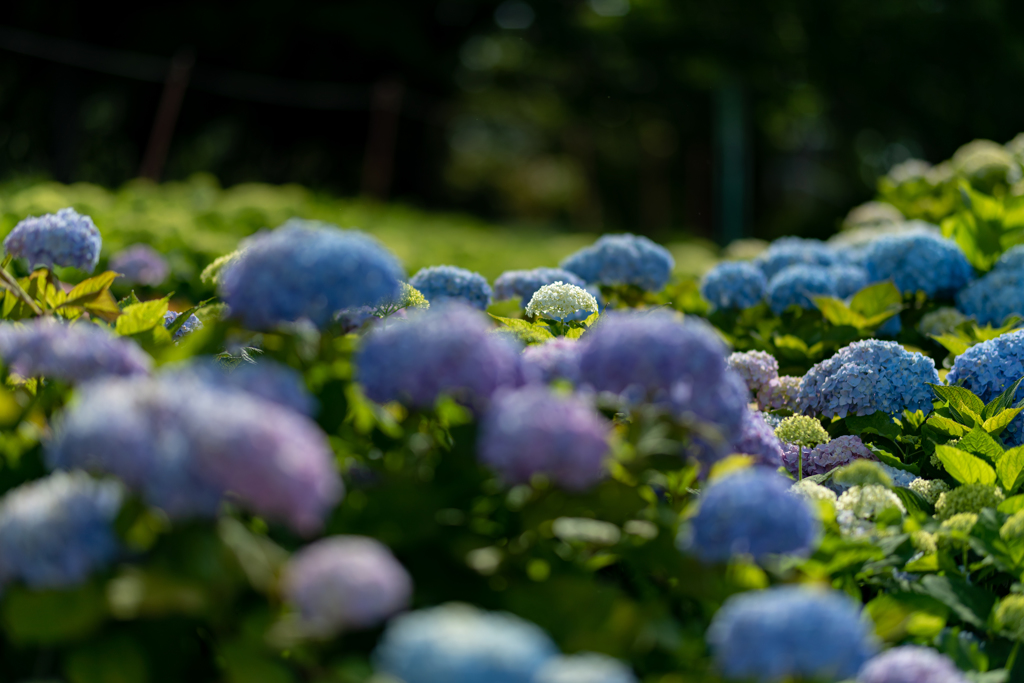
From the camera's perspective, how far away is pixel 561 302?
2193 millimetres

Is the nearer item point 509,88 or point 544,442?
point 544,442

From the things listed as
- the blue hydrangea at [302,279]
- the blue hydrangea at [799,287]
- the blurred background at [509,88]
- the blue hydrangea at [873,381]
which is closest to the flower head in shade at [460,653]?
the blue hydrangea at [302,279]

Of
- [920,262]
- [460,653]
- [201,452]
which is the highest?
[920,262]

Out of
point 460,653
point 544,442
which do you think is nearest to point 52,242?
point 544,442

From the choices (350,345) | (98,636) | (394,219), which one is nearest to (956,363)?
(350,345)

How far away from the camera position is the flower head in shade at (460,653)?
0.85 meters

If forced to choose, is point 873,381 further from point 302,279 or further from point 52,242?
point 52,242

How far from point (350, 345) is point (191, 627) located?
45cm

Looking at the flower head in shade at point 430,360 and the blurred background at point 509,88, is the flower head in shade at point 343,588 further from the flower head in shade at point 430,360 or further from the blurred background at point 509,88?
the blurred background at point 509,88

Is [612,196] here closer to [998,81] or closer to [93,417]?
[998,81]

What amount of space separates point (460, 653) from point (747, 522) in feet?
1.58

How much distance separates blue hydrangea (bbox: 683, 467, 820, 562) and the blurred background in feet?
29.1

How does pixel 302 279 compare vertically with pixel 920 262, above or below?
below

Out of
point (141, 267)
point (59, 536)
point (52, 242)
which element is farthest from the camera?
point (141, 267)
